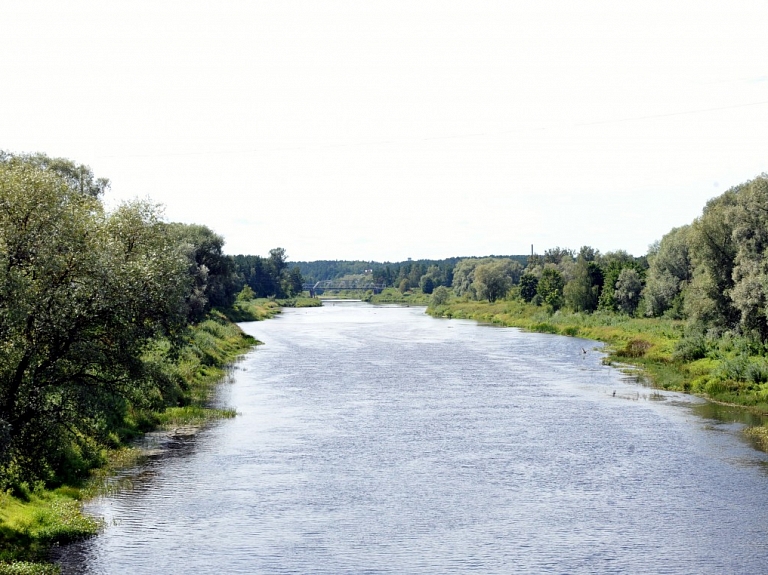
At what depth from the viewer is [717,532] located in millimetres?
26906

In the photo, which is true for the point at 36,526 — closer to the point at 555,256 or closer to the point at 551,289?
the point at 551,289

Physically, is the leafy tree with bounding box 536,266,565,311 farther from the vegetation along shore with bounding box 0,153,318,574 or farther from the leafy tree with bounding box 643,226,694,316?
the vegetation along shore with bounding box 0,153,318,574

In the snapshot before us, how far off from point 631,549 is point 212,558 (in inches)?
488

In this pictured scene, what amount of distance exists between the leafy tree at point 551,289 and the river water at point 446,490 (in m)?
73.6

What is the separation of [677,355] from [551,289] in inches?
2705

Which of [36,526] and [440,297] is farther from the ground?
[440,297]

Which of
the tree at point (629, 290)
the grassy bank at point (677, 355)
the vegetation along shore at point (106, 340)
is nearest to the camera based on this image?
the vegetation along shore at point (106, 340)

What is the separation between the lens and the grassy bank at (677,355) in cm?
5118

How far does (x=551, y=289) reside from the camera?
133750 millimetres

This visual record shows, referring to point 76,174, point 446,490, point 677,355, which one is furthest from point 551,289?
point 446,490

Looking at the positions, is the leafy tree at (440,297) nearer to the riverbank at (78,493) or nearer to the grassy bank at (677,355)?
the grassy bank at (677,355)

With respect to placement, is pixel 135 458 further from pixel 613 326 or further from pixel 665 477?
pixel 613 326

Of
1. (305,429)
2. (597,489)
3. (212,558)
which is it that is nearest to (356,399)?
(305,429)

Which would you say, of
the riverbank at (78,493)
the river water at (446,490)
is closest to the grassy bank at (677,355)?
the river water at (446,490)
